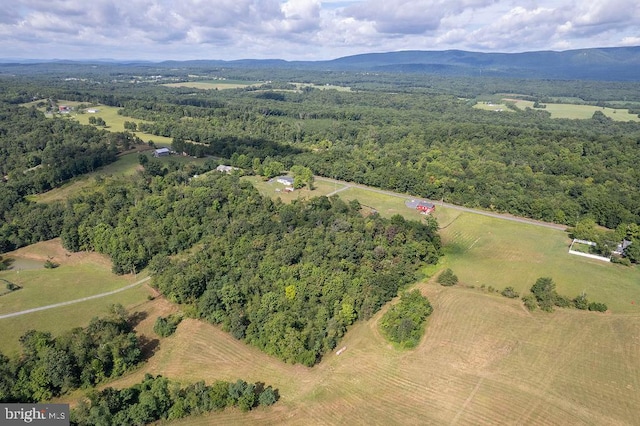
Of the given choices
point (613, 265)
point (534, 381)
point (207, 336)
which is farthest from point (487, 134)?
point (207, 336)

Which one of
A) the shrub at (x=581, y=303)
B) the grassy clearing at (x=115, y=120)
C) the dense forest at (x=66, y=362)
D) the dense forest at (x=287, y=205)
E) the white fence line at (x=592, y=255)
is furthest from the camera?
the grassy clearing at (x=115, y=120)

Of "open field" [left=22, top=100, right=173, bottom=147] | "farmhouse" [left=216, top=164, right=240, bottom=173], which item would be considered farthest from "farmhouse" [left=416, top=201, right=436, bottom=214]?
"open field" [left=22, top=100, right=173, bottom=147]

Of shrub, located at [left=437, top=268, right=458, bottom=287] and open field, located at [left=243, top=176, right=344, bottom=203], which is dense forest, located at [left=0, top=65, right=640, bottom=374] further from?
open field, located at [left=243, top=176, right=344, bottom=203]

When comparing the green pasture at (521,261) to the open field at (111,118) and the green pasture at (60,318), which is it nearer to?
the green pasture at (60,318)

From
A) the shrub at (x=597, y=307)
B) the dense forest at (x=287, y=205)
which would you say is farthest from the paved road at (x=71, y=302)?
the shrub at (x=597, y=307)

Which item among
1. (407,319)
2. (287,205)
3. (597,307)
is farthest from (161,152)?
(597,307)
